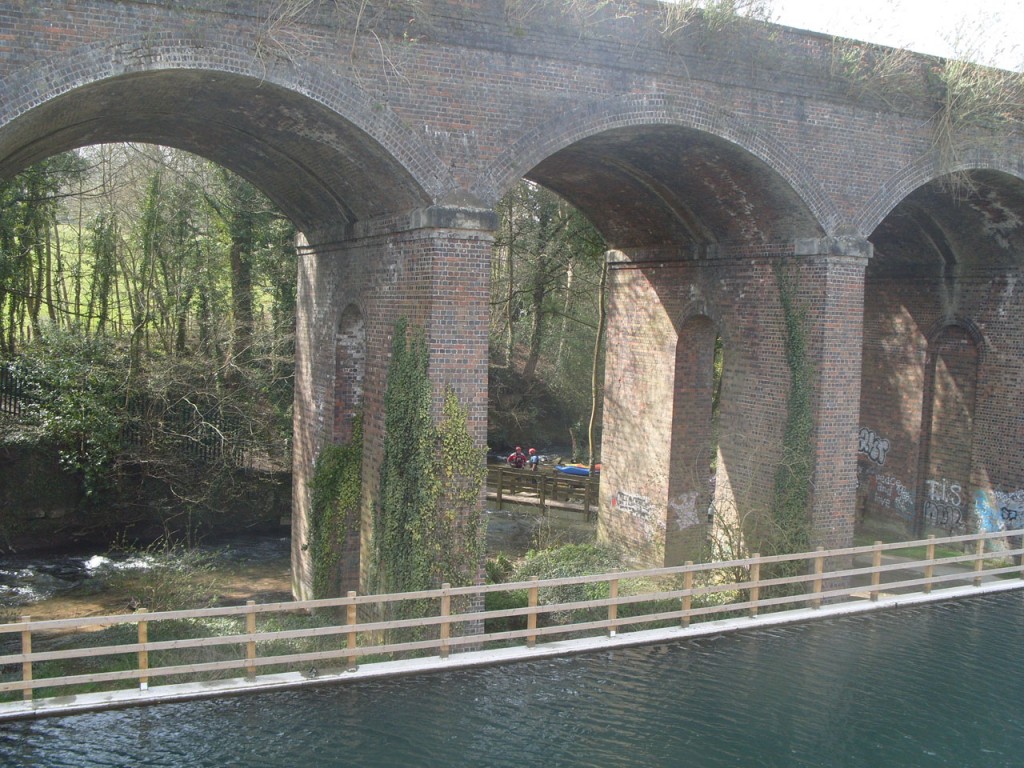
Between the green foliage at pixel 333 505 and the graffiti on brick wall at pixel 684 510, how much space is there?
18.5 ft

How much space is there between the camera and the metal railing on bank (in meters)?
8.66

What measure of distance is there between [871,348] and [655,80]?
10.2 meters

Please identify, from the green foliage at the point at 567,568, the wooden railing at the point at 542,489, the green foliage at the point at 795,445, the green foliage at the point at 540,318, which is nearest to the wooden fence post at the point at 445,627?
the green foliage at the point at 567,568

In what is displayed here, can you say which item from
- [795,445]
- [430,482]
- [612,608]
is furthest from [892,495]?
A: [430,482]

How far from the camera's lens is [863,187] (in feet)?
43.4

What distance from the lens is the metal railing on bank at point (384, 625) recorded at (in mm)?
8656

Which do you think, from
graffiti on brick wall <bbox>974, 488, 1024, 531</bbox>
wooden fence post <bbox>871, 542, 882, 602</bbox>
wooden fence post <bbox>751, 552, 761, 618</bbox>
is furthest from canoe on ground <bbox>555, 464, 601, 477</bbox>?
wooden fence post <bbox>751, 552, 761, 618</bbox>

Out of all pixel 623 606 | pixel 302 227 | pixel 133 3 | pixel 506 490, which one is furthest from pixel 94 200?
pixel 623 606

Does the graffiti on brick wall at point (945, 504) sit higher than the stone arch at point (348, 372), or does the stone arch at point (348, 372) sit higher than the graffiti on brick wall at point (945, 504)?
the stone arch at point (348, 372)

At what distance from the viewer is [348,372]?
1365cm

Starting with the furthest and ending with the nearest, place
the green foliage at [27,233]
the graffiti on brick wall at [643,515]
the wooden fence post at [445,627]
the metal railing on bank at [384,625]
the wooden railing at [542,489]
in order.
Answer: the wooden railing at [542,489] < the green foliage at [27,233] < the graffiti on brick wall at [643,515] < the wooden fence post at [445,627] < the metal railing on bank at [384,625]

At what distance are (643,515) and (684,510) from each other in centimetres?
78

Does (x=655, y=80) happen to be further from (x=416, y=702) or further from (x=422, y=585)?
(x=416, y=702)

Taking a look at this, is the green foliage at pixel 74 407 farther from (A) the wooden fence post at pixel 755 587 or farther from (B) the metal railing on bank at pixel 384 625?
(A) the wooden fence post at pixel 755 587
